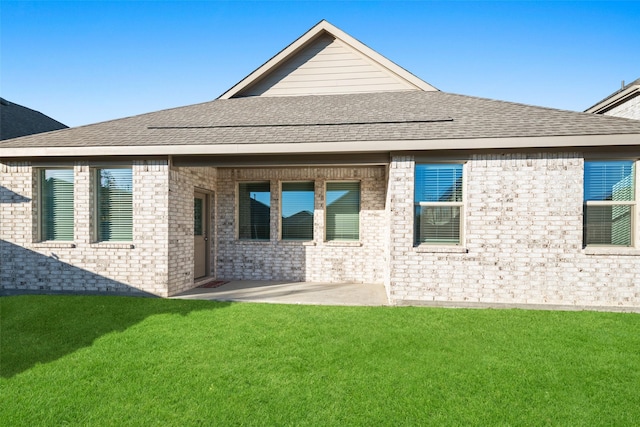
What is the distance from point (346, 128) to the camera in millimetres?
7500

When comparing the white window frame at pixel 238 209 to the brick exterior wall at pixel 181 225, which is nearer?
the brick exterior wall at pixel 181 225

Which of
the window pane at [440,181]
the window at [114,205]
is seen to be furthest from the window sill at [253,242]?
the window pane at [440,181]

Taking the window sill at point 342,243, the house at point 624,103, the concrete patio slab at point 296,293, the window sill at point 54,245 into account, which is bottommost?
the concrete patio slab at point 296,293

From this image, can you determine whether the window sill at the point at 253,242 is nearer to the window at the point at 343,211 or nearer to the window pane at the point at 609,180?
the window at the point at 343,211

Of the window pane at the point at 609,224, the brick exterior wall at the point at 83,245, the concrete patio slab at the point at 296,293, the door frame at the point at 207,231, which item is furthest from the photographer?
the door frame at the point at 207,231

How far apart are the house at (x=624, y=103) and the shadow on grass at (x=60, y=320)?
12143 mm

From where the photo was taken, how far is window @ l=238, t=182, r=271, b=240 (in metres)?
9.75

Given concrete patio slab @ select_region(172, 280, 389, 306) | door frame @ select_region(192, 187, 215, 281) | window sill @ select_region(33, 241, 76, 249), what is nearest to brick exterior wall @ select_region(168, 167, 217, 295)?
concrete patio slab @ select_region(172, 280, 389, 306)

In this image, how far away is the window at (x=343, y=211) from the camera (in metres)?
9.48

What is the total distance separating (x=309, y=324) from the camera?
18.3 feet

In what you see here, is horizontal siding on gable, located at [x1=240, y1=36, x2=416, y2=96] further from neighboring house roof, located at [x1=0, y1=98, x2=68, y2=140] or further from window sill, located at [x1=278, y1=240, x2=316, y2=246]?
neighboring house roof, located at [x1=0, y1=98, x2=68, y2=140]

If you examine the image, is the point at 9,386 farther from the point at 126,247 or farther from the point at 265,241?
the point at 265,241

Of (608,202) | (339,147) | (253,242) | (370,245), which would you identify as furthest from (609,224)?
(253,242)

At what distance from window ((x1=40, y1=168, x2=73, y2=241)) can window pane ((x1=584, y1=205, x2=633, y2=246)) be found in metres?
11.2
